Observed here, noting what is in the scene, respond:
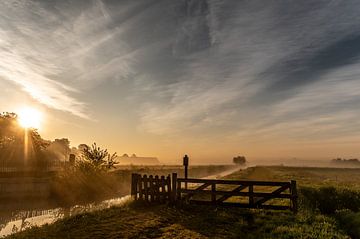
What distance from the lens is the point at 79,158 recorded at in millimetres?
31984

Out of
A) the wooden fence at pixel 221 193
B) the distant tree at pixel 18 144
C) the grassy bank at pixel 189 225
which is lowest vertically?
the grassy bank at pixel 189 225

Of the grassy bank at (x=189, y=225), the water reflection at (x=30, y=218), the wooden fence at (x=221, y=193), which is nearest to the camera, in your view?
the grassy bank at (x=189, y=225)

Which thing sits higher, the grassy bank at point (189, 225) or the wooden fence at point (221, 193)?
the wooden fence at point (221, 193)

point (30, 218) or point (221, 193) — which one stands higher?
point (221, 193)

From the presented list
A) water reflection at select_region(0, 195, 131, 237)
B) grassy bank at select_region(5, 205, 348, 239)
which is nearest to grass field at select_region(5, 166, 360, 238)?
grassy bank at select_region(5, 205, 348, 239)

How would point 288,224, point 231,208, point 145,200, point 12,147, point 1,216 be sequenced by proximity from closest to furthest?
1. point 288,224
2. point 231,208
3. point 145,200
4. point 1,216
5. point 12,147

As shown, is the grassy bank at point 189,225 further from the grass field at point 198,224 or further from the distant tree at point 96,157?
the distant tree at point 96,157

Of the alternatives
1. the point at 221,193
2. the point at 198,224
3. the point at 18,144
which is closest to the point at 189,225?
the point at 198,224

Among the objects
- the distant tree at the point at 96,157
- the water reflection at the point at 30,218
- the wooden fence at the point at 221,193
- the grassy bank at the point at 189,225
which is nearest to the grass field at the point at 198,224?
the grassy bank at the point at 189,225

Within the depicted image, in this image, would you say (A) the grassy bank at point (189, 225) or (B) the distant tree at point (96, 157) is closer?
(A) the grassy bank at point (189, 225)

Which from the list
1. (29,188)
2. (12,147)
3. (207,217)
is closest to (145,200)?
(207,217)

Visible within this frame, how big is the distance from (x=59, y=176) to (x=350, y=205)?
24083 mm

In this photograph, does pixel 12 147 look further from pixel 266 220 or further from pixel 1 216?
pixel 266 220

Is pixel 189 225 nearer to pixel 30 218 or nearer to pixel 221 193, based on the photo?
pixel 221 193
